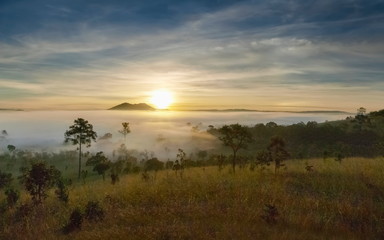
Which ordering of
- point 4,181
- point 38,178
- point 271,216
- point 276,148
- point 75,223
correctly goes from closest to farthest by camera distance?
point 271,216, point 75,223, point 38,178, point 276,148, point 4,181

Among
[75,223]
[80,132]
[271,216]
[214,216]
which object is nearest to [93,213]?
[75,223]

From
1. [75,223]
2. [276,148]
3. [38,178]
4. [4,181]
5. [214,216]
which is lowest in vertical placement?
[4,181]

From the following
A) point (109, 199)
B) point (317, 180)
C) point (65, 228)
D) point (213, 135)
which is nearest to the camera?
point (65, 228)

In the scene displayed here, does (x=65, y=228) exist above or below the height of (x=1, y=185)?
above

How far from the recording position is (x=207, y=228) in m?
7.78

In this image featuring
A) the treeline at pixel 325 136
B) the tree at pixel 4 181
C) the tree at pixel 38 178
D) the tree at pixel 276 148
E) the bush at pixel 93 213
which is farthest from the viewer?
the treeline at pixel 325 136

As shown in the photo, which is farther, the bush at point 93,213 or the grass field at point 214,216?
the bush at point 93,213

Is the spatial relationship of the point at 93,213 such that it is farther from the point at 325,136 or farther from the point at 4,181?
the point at 325,136

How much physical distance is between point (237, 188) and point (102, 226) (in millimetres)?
5514

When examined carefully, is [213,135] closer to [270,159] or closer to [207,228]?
[270,159]

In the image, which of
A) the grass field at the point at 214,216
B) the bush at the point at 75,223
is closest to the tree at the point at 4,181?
the grass field at the point at 214,216

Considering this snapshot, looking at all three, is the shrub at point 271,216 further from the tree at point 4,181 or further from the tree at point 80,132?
the tree at point 80,132

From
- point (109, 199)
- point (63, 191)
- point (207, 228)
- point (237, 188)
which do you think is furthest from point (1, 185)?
point (207, 228)

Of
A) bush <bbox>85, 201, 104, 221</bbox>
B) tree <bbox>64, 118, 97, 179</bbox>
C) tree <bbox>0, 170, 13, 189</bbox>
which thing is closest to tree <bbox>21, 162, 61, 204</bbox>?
bush <bbox>85, 201, 104, 221</bbox>
